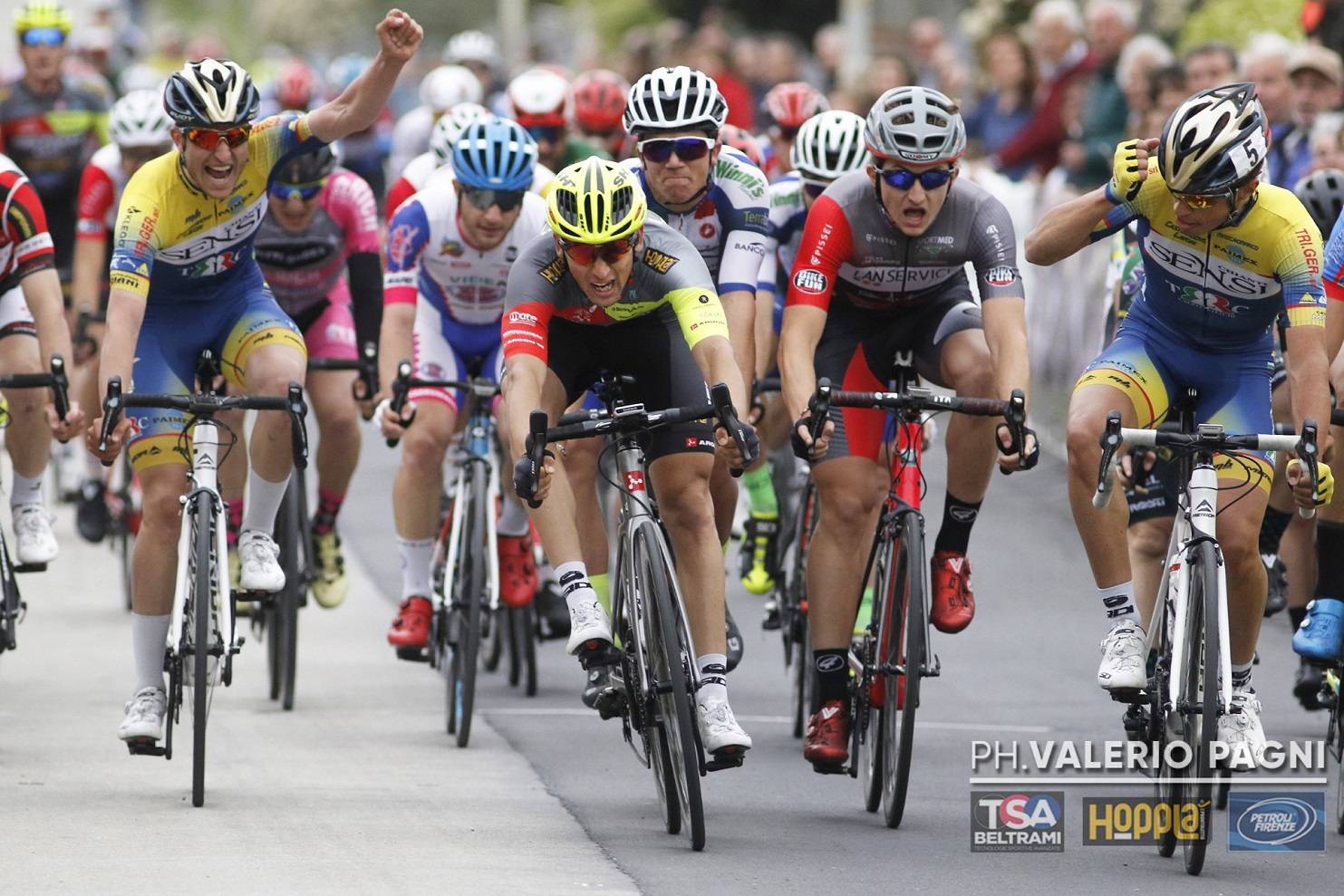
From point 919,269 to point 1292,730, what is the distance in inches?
107

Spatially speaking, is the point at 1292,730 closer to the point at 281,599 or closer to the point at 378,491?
the point at 281,599

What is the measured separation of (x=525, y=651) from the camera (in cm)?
1081

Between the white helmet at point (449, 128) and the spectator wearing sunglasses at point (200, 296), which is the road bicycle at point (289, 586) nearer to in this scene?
the spectator wearing sunglasses at point (200, 296)

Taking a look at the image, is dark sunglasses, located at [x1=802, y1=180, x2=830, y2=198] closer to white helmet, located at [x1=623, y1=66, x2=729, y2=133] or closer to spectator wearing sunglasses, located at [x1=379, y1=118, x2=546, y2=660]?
spectator wearing sunglasses, located at [x1=379, y1=118, x2=546, y2=660]

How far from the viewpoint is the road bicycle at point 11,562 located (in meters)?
8.70

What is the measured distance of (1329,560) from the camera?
8.49 m

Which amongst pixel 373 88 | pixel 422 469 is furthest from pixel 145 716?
pixel 373 88

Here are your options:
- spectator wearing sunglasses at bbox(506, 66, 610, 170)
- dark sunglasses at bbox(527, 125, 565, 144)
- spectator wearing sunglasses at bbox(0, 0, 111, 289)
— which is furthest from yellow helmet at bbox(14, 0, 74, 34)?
dark sunglasses at bbox(527, 125, 565, 144)

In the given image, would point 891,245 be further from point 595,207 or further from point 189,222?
point 189,222

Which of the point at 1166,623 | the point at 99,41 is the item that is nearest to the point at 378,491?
the point at 99,41

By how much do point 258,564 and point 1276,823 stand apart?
3760 millimetres

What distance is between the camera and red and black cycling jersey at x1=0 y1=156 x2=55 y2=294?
924 cm

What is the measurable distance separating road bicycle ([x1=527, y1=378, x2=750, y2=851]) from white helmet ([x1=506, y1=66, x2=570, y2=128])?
4.65 metres

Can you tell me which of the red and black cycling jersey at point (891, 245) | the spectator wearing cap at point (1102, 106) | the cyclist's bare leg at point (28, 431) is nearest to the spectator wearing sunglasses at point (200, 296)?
the cyclist's bare leg at point (28, 431)
